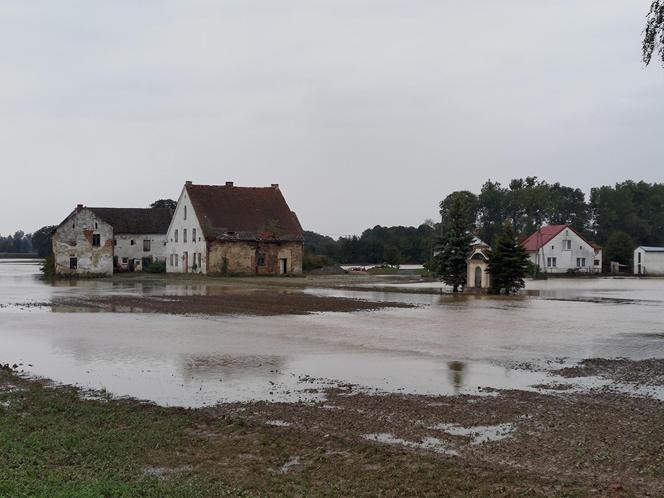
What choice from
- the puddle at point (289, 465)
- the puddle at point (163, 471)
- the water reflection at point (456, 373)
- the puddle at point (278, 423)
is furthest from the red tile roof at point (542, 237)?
the puddle at point (163, 471)

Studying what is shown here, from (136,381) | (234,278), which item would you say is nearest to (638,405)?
(136,381)

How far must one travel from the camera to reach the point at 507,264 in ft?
150

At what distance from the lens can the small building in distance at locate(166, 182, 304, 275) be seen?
6556cm

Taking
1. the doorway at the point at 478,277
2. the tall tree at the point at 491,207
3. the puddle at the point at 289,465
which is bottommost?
the puddle at the point at 289,465

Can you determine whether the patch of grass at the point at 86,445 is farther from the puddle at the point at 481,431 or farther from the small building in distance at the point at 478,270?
the small building in distance at the point at 478,270

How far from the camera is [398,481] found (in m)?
8.03

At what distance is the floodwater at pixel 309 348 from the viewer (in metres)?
14.1

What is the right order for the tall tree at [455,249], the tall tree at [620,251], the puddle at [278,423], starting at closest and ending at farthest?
the puddle at [278,423] < the tall tree at [455,249] < the tall tree at [620,251]

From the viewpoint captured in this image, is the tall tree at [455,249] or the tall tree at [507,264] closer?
the tall tree at [507,264]

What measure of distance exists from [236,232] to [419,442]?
5704cm

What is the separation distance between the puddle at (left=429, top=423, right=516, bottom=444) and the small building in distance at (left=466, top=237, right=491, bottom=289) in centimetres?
3634

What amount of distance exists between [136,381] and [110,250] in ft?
192

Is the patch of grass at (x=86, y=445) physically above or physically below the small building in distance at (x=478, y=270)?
below

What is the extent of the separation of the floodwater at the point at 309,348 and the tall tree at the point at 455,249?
15.2 m
